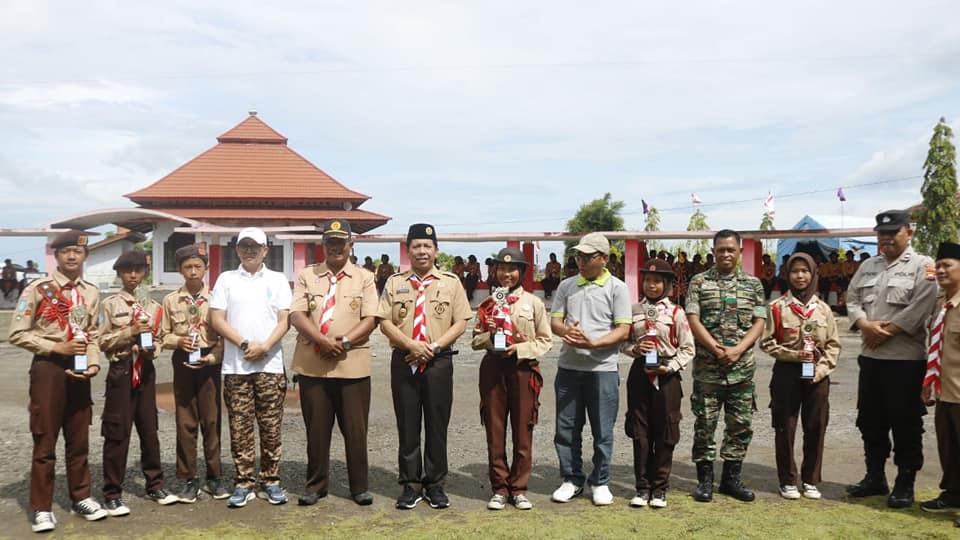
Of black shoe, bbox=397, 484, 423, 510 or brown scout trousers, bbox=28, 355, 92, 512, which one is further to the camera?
black shoe, bbox=397, 484, 423, 510

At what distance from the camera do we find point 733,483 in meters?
5.11

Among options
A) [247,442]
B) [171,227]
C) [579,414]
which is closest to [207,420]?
[247,442]

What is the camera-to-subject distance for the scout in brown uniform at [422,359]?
16.2 ft

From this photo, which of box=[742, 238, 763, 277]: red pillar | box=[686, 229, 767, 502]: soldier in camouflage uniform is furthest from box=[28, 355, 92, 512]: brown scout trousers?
box=[742, 238, 763, 277]: red pillar

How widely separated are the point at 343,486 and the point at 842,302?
17010mm

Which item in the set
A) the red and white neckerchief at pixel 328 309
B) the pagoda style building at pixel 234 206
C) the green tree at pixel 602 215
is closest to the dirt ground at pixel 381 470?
the red and white neckerchief at pixel 328 309

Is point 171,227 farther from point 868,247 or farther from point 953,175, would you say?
point 868,247

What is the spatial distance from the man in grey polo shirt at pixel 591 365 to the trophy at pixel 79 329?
296 centimetres

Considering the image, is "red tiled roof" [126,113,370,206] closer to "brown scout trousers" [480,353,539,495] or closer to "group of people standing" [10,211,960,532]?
"group of people standing" [10,211,960,532]

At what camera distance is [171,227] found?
2620 centimetres

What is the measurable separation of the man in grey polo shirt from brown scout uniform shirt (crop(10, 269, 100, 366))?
299 centimetres

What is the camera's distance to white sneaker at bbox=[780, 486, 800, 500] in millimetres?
5051

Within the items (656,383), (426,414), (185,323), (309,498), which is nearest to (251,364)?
(185,323)

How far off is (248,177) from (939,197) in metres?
24.0
